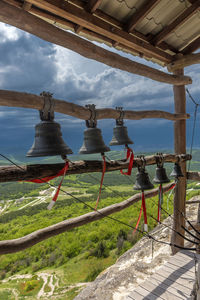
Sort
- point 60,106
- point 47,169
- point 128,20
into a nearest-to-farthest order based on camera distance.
→ point 47,169 < point 60,106 < point 128,20

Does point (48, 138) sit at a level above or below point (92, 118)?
below

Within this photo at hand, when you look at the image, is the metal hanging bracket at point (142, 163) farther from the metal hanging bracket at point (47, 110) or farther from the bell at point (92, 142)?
the metal hanging bracket at point (47, 110)

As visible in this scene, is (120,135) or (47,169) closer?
(47,169)

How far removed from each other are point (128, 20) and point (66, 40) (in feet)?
3.44

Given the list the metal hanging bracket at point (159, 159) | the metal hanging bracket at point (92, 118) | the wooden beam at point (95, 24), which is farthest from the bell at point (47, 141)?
the metal hanging bracket at point (159, 159)

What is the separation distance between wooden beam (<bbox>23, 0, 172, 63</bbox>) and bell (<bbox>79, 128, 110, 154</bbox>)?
46.7 inches

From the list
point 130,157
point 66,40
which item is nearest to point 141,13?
point 66,40

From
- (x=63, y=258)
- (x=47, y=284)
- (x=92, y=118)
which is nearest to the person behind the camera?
(x=92, y=118)

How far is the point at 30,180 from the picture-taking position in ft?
4.85

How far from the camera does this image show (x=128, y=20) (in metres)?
2.43

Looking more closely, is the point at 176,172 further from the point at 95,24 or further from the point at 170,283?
the point at 95,24

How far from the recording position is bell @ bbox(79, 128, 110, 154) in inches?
67.4

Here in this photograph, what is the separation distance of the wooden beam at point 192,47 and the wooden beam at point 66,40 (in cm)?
92

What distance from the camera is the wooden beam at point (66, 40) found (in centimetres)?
156
